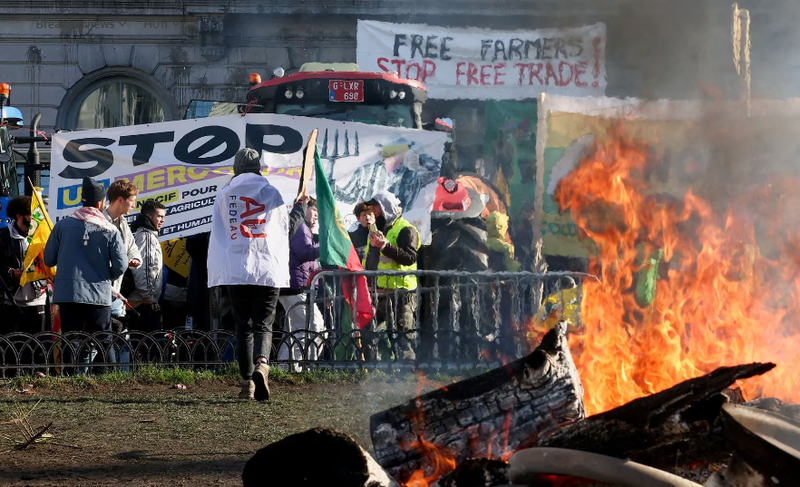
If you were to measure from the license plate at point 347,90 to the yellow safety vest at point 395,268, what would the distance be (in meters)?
2.34

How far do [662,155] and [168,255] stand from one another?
5563mm

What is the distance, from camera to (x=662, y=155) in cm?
878

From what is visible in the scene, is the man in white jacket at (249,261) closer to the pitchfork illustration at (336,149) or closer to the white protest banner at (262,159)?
the white protest banner at (262,159)

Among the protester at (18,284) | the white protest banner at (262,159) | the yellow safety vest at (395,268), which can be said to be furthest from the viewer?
the white protest banner at (262,159)

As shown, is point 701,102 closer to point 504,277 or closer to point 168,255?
point 504,277

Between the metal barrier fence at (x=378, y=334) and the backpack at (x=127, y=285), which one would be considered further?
the backpack at (x=127, y=285)

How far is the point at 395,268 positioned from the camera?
Answer: 34.3 ft

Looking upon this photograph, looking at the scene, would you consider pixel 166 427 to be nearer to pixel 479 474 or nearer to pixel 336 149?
pixel 479 474

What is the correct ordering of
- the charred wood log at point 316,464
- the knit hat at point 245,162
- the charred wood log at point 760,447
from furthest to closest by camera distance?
1. the knit hat at point 245,162
2. the charred wood log at point 316,464
3. the charred wood log at point 760,447

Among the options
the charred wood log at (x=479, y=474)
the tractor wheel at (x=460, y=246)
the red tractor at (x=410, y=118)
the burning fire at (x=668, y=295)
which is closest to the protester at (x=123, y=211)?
the red tractor at (x=410, y=118)

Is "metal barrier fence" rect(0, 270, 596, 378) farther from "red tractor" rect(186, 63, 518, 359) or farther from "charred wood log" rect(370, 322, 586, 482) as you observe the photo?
"charred wood log" rect(370, 322, 586, 482)

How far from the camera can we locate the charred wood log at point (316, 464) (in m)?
4.04

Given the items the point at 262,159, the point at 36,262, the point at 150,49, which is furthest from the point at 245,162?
the point at 150,49

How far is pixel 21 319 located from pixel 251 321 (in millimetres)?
3966
